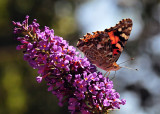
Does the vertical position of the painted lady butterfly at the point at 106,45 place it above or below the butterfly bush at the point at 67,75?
above

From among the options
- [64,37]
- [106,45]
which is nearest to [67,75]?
[106,45]

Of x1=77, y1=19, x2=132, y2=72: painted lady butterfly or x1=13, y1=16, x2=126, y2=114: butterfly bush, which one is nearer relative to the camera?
x1=13, y1=16, x2=126, y2=114: butterfly bush

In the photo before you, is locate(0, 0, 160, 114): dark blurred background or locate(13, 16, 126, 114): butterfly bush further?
locate(0, 0, 160, 114): dark blurred background

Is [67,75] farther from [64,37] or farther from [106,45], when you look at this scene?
[64,37]

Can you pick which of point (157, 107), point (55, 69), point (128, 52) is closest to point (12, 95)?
point (128, 52)

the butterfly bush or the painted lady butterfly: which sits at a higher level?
the painted lady butterfly
